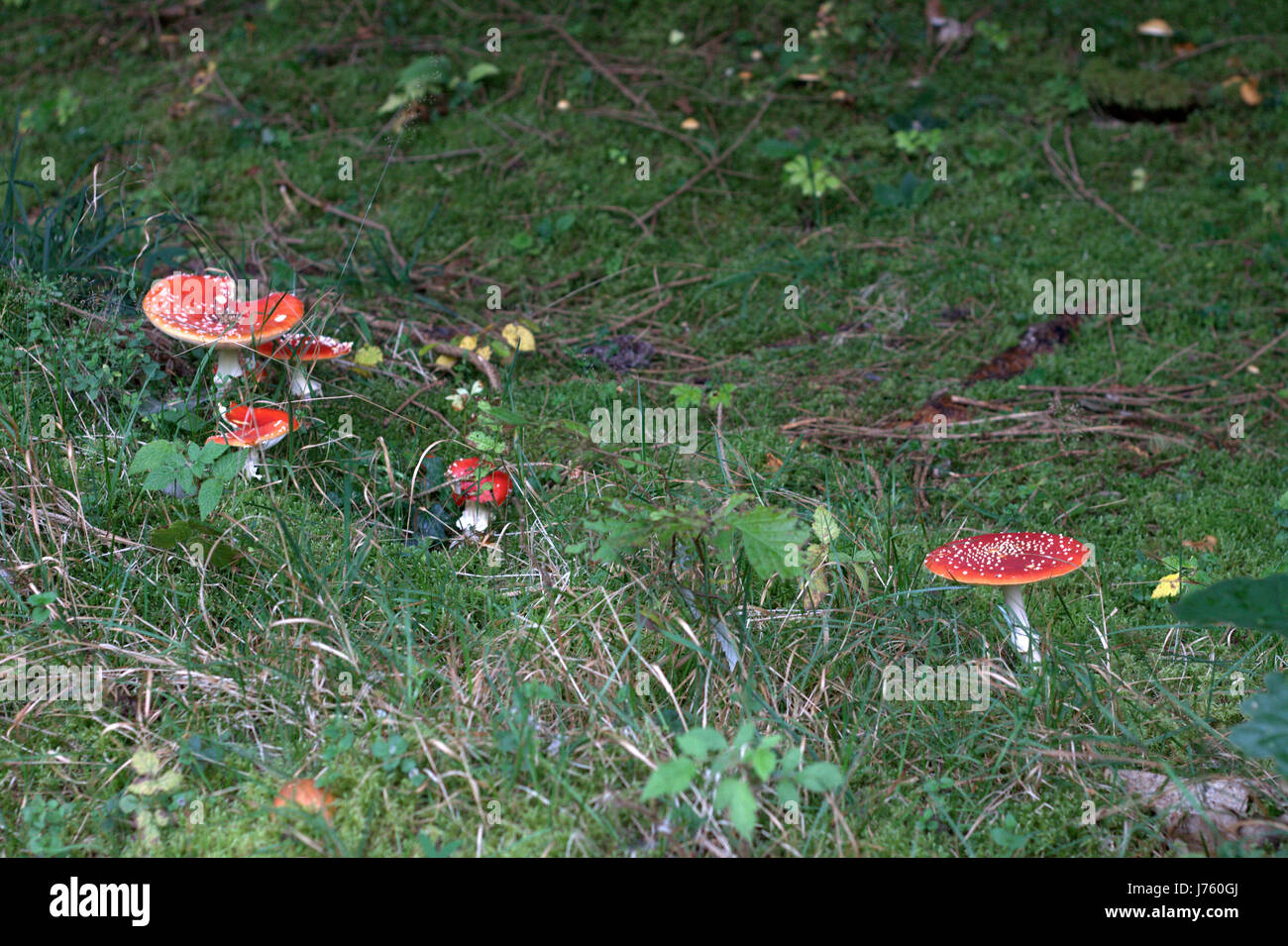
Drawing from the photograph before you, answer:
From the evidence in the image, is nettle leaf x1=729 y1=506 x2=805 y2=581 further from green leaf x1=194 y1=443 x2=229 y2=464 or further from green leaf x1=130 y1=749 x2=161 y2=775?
green leaf x1=194 y1=443 x2=229 y2=464

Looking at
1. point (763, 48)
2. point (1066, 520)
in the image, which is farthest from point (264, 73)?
point (1066, 520)

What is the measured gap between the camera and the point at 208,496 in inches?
118

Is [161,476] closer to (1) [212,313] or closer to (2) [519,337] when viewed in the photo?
(1) [212,313]

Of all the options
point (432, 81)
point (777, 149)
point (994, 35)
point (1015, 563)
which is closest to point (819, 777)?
point (1015, 563)

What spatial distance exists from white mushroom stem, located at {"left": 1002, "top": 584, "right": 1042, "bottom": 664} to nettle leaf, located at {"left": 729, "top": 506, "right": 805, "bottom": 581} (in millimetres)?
1050

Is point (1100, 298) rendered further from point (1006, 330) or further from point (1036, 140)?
point (1036, 140)

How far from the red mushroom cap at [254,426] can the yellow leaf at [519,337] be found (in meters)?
1.32

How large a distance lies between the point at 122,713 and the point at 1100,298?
4919 mm

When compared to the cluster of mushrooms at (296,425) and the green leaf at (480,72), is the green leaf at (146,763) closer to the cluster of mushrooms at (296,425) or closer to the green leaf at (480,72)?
the cluster of mushrooms at (296,425)

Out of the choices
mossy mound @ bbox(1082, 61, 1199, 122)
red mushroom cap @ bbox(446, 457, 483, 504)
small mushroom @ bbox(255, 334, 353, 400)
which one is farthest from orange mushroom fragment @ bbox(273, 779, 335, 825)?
mossy mound @ bbox(1082, 61, 1199, 122)

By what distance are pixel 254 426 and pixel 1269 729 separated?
3.21 m

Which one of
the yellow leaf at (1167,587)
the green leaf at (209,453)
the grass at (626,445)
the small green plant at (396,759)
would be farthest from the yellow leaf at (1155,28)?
the small green plant at (396,759)

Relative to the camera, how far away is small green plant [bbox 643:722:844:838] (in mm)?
2109

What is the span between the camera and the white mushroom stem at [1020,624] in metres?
3.10
